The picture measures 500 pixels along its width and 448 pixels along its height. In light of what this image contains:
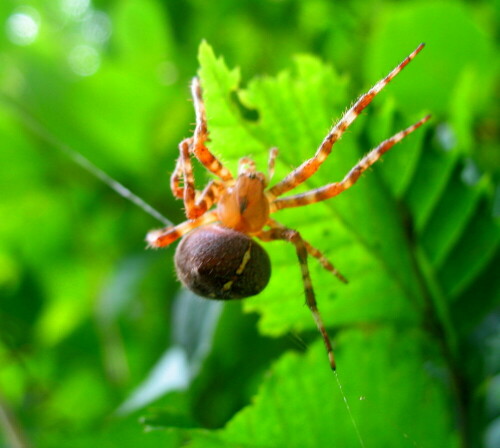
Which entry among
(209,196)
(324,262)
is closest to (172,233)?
(209,196)

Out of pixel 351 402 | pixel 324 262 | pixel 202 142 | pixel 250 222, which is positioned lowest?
pixel 351 402

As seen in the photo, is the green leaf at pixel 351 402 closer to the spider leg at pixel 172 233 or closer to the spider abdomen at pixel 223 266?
the spider abdomen at pixel 223 266

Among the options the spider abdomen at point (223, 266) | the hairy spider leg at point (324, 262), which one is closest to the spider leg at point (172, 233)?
the spider abdomen at point (223, 266)

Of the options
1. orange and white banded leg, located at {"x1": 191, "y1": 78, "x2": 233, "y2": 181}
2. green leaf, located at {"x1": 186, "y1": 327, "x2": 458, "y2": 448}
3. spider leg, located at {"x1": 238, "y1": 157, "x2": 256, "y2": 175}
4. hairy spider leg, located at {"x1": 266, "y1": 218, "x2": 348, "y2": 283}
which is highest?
orange and white banded leg, located at {"x1": 191, "y1": 78, "x2": 233, "y2": 181}

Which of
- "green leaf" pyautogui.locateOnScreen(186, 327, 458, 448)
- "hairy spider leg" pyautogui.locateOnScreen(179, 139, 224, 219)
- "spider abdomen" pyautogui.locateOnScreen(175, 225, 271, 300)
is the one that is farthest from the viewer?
"hairy spider leg" pyautogui.locateOnScreen(179, 139, 224, 219)

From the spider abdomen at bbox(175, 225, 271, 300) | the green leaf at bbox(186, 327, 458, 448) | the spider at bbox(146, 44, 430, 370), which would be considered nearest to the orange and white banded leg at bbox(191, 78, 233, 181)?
the spider at bbox(146, 44, 430, 370)

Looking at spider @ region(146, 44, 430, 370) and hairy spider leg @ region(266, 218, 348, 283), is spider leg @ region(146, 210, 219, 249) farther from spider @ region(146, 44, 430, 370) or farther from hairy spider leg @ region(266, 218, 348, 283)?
hairy spider leg @ region(266, 218, 348, 283)

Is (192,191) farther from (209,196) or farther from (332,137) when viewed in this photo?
(332,137)
